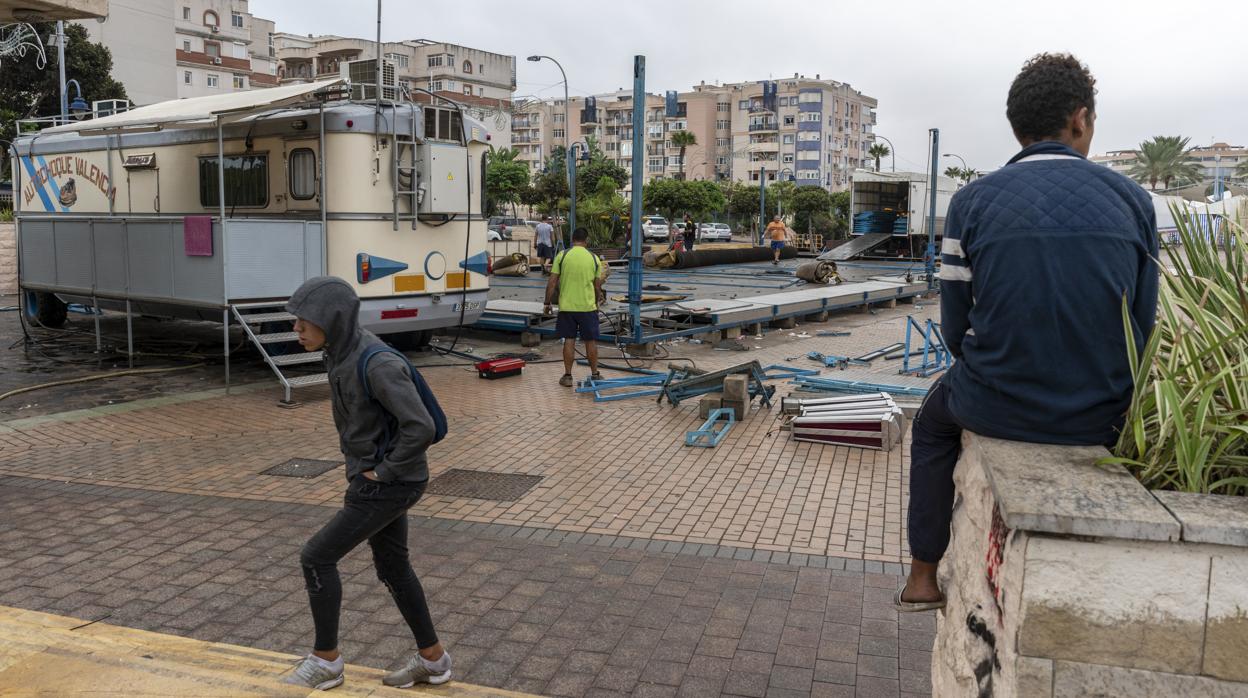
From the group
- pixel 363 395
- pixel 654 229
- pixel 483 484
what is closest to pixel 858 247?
pixel 654 229

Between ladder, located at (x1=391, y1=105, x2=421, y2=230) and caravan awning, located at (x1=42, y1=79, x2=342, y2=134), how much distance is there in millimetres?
1084

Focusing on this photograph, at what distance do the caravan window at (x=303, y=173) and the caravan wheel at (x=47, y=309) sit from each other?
6.57 meters

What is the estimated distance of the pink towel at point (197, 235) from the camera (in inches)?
440

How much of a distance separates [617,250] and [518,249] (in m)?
3.50

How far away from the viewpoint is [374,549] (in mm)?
4031

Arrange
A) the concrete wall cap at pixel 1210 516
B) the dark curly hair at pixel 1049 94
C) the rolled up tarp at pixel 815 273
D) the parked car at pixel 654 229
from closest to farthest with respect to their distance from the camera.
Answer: the concrete wall cap at pixel 1210 516 < the dark curly hair at pixel 1049 94 < the rolled up tarp at pixel 815 273 < the parked car at pixel 654 229

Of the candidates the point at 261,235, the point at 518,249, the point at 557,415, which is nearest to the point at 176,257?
the point at 261,235

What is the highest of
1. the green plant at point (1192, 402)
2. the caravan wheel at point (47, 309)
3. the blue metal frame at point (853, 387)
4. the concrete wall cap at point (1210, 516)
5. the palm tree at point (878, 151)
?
the palm tree at point (878, 151)

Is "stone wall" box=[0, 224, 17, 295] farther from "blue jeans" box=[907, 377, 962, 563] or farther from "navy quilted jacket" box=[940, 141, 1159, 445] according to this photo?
"navy quilted jacket" box=[940, 141, 1159, 445]

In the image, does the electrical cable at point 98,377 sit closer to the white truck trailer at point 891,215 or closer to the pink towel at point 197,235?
the pink towel at point 197,235

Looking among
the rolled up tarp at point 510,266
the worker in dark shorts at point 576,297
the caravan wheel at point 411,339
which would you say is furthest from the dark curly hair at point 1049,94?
the rolled up tarp at point 510,266

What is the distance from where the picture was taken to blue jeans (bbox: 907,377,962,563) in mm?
3209

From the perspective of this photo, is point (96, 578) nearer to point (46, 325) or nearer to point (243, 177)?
point (243, 177)

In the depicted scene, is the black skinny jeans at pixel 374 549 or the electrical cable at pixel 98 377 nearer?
the black skinny jeans at pixel 374 549
